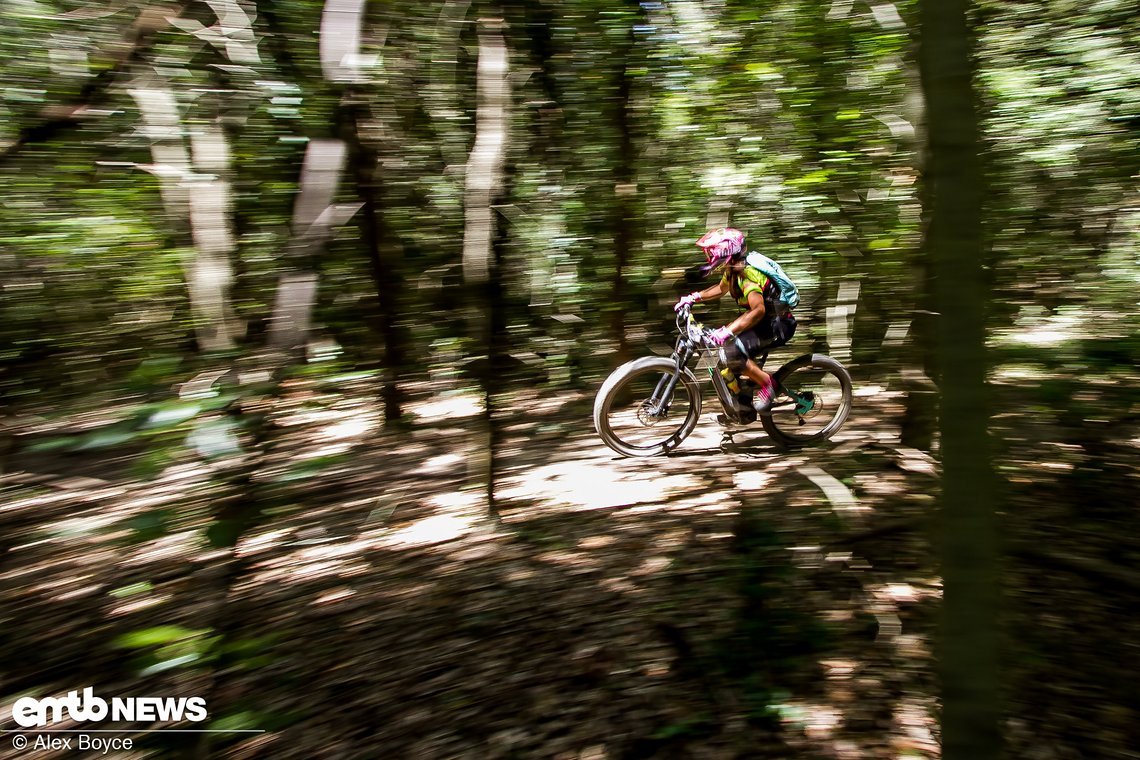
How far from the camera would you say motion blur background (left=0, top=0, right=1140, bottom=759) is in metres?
2.25

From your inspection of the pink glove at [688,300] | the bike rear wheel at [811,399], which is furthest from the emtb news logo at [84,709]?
the bike rear wheel at [811,399]

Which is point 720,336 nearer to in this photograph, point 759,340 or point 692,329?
point 692,329

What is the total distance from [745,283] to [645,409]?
141 centimetres

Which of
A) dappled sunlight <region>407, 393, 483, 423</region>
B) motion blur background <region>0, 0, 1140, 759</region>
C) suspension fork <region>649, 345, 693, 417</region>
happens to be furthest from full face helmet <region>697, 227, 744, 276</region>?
dappled sunlight <region>407, 393, 483, 423</region>

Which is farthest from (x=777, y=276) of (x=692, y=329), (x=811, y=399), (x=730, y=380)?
(x=811, y=399)

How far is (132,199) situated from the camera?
263 cm

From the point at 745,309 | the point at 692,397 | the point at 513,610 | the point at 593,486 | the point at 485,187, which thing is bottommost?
the point at 513,610

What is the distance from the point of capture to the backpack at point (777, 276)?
16.3 feet

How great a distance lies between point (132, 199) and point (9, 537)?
1360mm

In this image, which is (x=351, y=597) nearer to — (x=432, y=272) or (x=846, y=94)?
(x=432, y=272)

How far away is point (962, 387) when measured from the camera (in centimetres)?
155

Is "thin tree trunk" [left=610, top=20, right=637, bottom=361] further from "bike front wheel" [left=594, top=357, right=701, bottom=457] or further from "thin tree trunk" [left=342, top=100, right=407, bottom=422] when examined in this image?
"thin tree trunk" [left=342, top=100, right=407, bottom=422]

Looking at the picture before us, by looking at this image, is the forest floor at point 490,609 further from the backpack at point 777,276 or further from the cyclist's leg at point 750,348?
the backpack at point 777,276

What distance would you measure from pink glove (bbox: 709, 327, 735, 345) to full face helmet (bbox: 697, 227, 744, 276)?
662 mm
